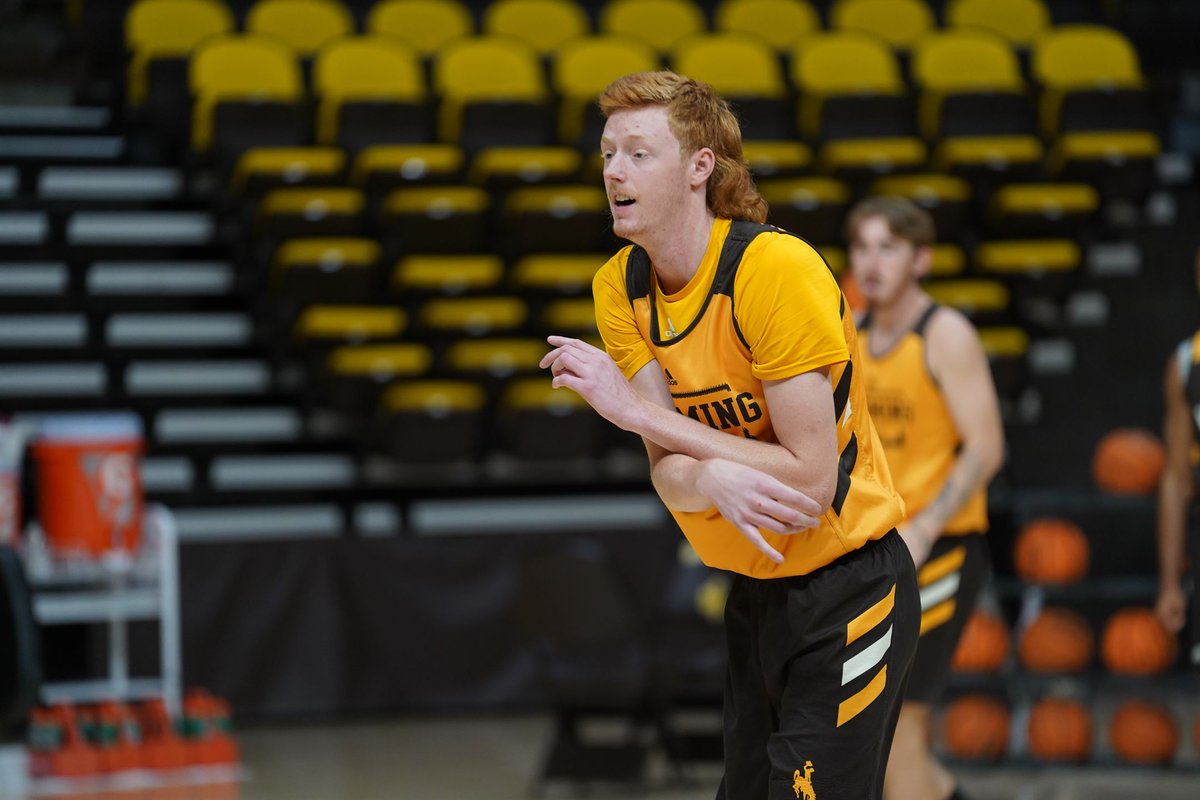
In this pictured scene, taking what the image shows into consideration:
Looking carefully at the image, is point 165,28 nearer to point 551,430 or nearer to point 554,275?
point 554,275

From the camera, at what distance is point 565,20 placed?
13.6 meters

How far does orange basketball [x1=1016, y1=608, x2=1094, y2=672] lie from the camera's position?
24.3ft

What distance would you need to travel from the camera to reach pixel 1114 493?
769 centimetres

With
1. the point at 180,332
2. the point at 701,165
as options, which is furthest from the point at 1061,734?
the point at 180,332

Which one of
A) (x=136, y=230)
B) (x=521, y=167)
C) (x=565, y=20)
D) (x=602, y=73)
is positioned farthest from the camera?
(x=565, y=20)

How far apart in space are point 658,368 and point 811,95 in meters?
9.32

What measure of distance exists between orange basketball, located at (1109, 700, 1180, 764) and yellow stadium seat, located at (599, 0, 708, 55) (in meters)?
7.65

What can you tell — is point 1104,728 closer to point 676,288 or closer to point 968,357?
point 968,357

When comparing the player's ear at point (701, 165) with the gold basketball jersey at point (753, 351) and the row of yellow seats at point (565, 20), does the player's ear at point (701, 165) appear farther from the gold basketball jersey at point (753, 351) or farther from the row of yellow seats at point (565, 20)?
the row of yellow seats at point (565, 20)

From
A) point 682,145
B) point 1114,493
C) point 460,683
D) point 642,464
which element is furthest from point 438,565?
point 682,145

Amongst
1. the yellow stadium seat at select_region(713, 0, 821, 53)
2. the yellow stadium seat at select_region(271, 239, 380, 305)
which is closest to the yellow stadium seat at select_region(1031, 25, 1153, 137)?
the yellow stadium seat at select_region(713, 0, 821, 53)

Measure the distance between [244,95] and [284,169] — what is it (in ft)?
4.22

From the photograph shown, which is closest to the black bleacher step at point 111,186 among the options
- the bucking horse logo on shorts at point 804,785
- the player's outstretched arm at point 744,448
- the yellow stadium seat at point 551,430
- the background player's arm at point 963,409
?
the yellow stadium seat at point 551,430

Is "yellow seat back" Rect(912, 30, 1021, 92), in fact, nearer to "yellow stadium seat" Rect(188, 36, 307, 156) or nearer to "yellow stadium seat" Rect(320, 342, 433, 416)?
"yellow stadium seat" Rect(188, 36, 307, 156)
